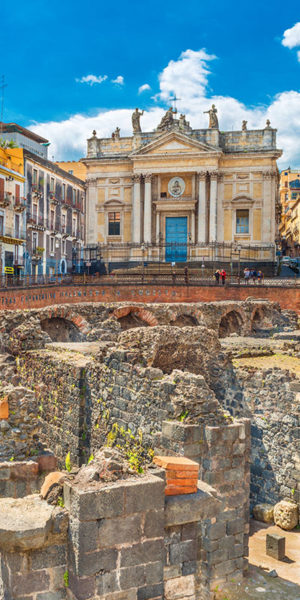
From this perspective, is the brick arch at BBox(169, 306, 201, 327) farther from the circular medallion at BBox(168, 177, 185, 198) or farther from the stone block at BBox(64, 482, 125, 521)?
the circular medallion at BBox(168, 177, 185, 198)

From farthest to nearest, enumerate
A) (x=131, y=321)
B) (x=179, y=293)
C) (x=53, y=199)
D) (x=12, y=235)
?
(x=53, y=199)
(x=12, y=235)
(x=179, y=293)
(x=131, y=321)

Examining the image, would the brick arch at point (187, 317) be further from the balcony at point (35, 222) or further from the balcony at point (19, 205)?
the balcony at point (35, 222)

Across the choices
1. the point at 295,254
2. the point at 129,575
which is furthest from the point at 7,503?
the point at 295,254

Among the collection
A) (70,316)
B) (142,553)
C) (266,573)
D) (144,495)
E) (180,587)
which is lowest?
(266,573)

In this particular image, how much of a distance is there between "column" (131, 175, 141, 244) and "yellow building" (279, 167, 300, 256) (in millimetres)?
23537

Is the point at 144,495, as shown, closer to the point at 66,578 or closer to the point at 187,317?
the point at 66,578

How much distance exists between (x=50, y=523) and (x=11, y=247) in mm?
33901

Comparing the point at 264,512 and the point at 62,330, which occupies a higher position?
the point at 62,330

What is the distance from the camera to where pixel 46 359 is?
9.65 m

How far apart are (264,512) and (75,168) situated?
51.8m

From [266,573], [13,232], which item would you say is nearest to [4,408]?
[266,573]

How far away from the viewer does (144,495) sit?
15.4ft

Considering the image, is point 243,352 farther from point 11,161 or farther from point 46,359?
point 11,161

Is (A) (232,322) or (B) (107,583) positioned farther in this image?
(A) (232,322)
